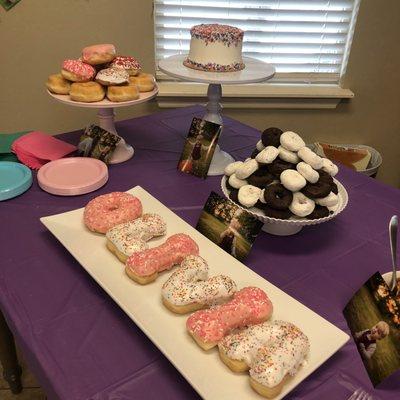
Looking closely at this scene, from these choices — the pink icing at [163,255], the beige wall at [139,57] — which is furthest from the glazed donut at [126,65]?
the beige wall at [139,57]

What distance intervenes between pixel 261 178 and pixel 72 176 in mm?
550

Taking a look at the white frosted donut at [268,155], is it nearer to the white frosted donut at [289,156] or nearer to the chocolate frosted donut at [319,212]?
the white frosted donut at [289,156]

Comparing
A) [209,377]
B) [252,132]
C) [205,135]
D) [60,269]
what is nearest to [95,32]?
[252,132]

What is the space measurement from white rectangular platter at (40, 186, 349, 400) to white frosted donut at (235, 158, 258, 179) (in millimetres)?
160

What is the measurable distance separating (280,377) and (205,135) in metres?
0.77

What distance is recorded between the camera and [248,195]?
892mm

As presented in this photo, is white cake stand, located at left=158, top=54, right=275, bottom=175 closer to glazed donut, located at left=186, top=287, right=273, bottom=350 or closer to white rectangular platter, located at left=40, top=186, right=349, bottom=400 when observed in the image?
white rectangular platter, located at left=40, top=186, right=349, bottom=400

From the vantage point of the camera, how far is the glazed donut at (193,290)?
70 centimetres

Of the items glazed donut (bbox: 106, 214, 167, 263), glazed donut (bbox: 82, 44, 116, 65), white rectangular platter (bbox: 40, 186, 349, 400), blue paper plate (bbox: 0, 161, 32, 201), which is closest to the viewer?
white rectangular platter (bbox: 40, 186, 349, 400)

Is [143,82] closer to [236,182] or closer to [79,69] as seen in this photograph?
[79,69]

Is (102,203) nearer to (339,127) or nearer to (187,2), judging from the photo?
(187,2)

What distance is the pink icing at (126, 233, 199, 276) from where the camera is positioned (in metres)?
0.77

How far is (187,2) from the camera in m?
1.95

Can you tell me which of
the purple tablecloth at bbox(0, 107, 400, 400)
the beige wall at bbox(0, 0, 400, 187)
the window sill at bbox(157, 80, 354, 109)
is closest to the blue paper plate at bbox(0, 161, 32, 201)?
the purple tablecloth at bbox(0, 107, 400, 400)
